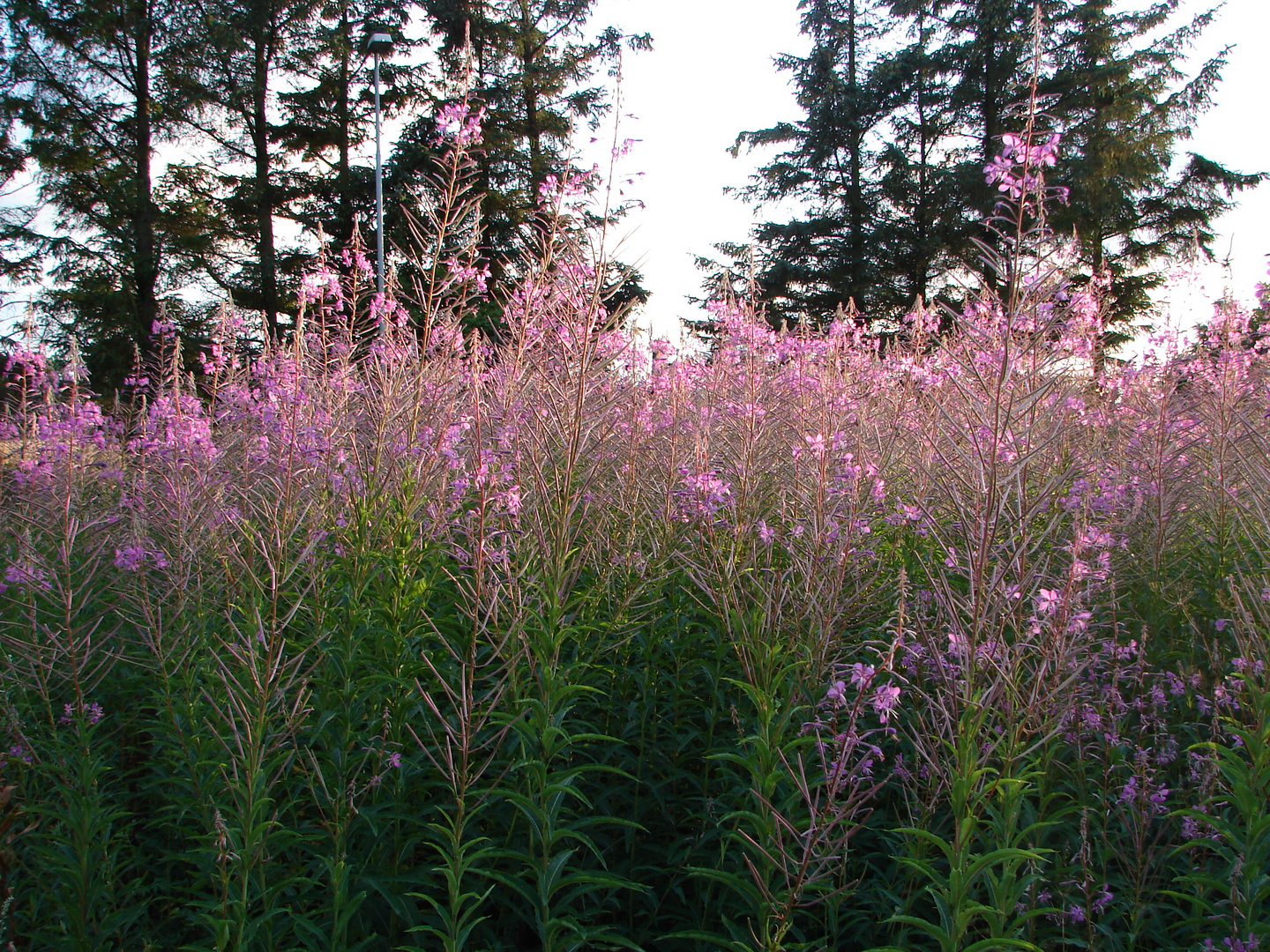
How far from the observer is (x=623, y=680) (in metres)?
3.69

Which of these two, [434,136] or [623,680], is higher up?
[434,136]

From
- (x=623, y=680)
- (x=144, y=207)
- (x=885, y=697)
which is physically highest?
(x=144, y=207)

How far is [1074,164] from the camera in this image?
22.1 m

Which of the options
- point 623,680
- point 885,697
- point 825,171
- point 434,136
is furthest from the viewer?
point 825,171

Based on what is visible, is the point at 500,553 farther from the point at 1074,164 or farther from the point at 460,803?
the point at 1074,164

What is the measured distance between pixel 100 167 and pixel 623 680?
939 inches

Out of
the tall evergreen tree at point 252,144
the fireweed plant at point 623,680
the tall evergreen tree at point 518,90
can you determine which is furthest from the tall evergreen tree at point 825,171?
the fireweed plant at point 623,680

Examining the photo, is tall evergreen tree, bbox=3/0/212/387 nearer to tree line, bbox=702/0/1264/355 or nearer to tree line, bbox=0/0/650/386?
tree line, bbox=0/0/650/386

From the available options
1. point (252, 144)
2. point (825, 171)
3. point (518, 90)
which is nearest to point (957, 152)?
point (825, 171)

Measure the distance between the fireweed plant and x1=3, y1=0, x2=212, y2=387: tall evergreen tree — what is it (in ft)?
55.8

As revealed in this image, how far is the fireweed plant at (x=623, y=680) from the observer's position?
234 centimetres

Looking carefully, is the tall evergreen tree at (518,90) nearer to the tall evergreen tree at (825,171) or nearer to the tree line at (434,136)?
the tree line at (434,136)

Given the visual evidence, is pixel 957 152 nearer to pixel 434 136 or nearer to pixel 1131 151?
pixel 1131 151

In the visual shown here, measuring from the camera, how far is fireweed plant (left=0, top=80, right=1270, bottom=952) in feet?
7.68
